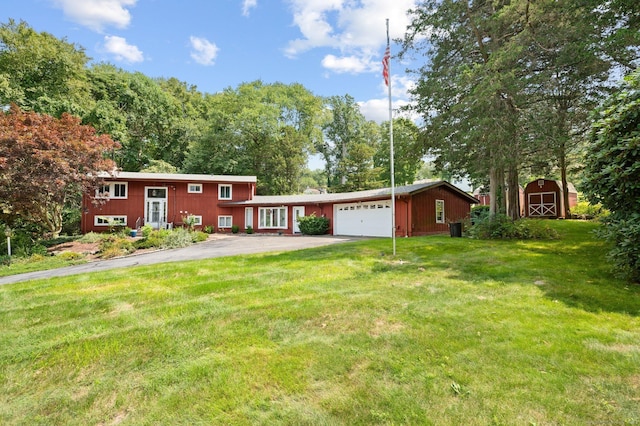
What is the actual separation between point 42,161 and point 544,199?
29.4 metres

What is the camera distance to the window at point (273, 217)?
69.7 ft

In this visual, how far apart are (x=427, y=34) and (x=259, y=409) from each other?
16.1m

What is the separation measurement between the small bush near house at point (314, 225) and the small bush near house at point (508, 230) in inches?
Result: 339

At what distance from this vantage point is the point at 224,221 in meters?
22.1

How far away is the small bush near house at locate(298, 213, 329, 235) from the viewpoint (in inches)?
735

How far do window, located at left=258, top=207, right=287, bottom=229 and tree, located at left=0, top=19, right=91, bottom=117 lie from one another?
686 inches

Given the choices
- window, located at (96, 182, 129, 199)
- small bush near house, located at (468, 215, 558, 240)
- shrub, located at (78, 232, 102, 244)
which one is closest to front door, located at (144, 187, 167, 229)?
window, located at (96, 182, 129, 199)

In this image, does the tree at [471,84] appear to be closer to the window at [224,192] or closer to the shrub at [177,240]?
the shrub at [177,240]

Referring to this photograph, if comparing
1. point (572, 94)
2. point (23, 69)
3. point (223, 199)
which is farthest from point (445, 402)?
point (23, 69)

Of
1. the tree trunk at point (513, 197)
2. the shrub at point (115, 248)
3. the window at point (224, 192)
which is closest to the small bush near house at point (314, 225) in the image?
the window at point (224, 192)

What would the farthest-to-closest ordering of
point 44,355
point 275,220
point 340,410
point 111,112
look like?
1. point 111,112
2. point 275,220
3. point 44,355
4. point 340,410

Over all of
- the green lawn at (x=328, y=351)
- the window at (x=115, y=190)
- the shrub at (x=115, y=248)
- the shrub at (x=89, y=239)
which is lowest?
the green lawn at (x=328, y=351)

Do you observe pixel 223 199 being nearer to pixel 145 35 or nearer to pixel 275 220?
pixel 275 220

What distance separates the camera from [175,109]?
109ft
